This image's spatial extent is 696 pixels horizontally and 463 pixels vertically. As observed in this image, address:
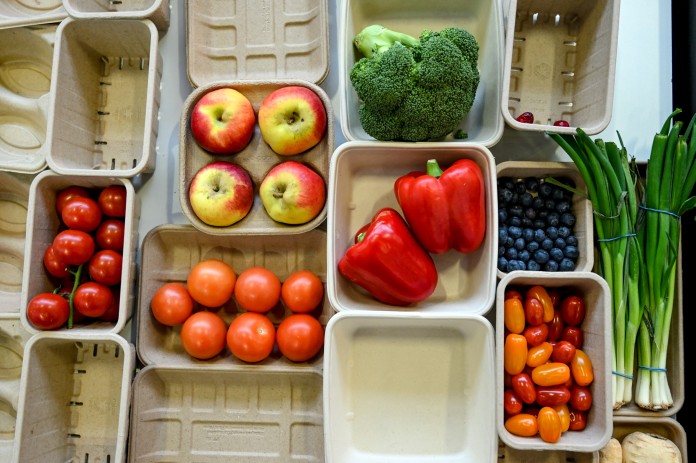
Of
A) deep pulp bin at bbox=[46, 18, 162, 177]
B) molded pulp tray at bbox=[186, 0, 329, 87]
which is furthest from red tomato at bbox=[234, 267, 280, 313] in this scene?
molded pulp tray at bbox=[186, 0, 329, 87]

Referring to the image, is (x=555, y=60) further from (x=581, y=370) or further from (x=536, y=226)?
(x=581, y=370)

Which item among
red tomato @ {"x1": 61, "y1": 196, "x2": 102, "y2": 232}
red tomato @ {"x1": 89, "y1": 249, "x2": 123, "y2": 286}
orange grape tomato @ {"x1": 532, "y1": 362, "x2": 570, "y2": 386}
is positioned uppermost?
red tomato @ {"x1": 61, "y1": 196, "x2": 102, "y2": 232}

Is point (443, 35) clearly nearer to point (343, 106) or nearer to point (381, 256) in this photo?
point (343, 106)

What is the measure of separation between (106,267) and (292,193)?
502mm

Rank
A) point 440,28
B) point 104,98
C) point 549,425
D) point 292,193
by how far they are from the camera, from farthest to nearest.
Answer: point 104,98, point 440,28, point 292,193, point 549,425

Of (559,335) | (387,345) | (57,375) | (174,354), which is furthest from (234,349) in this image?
(559,335)

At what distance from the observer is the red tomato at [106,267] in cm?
128

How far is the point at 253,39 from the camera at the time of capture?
1.40 meters

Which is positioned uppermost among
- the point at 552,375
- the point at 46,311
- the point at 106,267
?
the point at 106,267

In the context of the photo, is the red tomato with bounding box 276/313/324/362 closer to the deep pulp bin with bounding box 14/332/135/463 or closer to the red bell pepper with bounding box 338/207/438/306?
the red bell pepper with bounding box 338/207/438/306

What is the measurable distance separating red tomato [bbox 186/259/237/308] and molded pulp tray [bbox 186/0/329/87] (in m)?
0.48

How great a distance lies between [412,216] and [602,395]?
0.55m

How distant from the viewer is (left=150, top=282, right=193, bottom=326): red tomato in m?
1.29

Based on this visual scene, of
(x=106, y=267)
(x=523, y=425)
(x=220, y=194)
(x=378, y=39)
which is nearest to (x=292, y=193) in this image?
(x=220, y=194)
